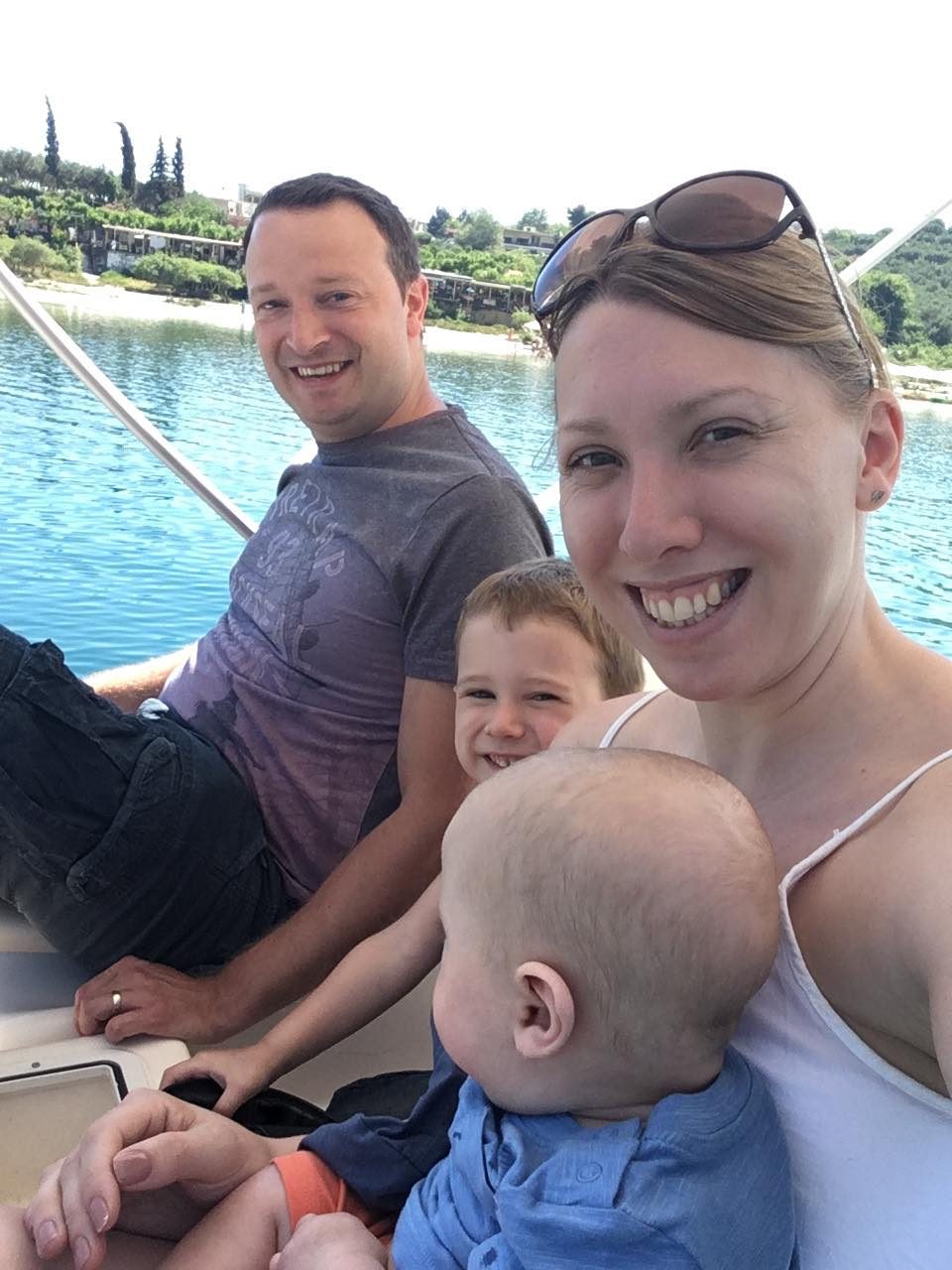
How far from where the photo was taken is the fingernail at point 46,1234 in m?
0.94

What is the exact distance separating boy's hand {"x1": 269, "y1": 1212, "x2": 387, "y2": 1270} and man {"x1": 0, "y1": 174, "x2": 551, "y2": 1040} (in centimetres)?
53

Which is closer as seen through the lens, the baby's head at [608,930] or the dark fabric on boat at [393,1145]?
the baby's head at [608,930]

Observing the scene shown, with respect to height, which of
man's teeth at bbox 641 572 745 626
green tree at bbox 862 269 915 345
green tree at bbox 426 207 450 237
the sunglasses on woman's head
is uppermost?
green tree at bbox 426 207 450 237

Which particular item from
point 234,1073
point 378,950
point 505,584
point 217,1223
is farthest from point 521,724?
point 217,1223

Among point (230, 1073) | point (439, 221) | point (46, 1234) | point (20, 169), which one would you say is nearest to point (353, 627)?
point (230, 1073)

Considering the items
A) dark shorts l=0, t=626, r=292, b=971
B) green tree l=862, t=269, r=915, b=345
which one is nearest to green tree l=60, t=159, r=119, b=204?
green tree l=862, t=269, r=915, b=345

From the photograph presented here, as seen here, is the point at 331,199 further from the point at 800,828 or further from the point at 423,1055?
the point at 800,828

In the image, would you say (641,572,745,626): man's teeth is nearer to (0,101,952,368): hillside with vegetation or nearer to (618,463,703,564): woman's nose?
(618,463,703,564): woman's nose

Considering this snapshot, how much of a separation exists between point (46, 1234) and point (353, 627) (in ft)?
→ 2.92

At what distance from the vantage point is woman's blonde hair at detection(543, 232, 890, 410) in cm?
78

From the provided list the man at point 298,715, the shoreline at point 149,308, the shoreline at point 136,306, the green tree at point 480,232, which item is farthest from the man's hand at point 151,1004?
the shoreline at point 136,306

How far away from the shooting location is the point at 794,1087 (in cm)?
75

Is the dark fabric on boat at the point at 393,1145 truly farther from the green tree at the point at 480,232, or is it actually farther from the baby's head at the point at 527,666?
the green tree at the point at 480,232

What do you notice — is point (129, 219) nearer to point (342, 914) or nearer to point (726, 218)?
point (342, 914)
